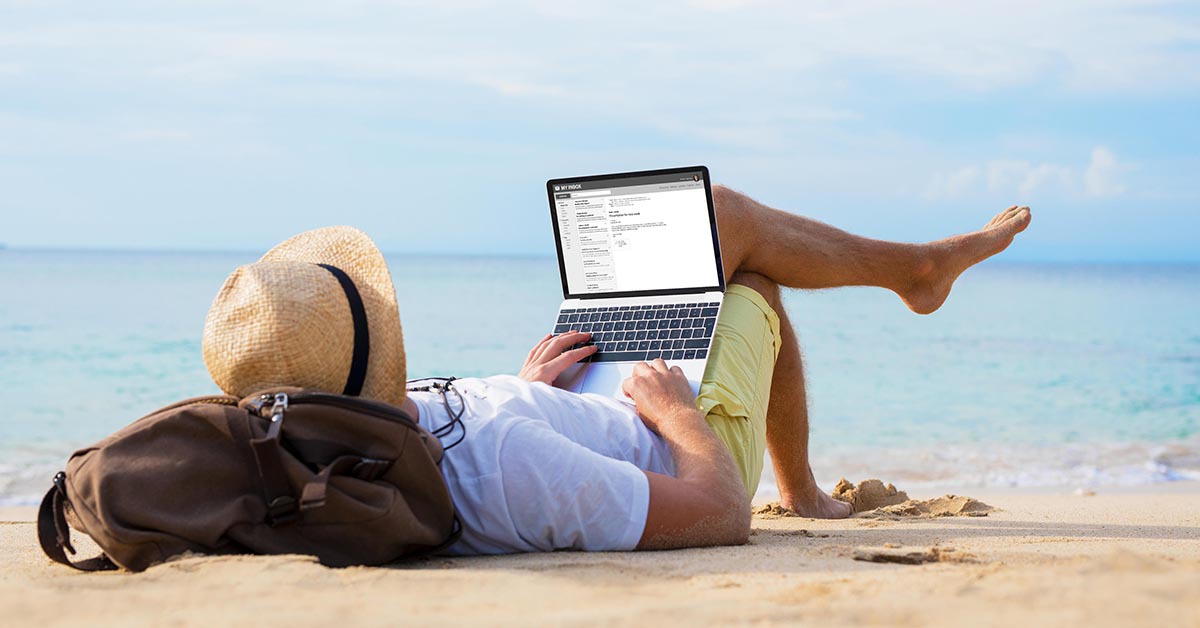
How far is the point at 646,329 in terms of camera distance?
3506mm

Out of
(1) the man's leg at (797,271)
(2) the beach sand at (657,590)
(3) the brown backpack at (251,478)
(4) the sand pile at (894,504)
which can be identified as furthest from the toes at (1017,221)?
(3) the brown backpack at (251,478)

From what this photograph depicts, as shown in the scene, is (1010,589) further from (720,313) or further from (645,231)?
(645,231)

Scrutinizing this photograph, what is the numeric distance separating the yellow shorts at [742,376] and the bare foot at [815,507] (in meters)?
0.53

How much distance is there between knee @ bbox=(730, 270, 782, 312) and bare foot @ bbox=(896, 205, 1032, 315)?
0.62 m

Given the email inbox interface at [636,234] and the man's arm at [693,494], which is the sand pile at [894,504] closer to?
the email inbox interface at [636,234]

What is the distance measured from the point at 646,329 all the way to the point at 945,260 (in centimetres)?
141

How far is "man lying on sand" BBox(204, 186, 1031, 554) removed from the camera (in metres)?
2.30

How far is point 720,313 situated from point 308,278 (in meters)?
1.57

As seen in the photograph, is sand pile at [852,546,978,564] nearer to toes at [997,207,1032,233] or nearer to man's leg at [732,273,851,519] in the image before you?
man's leg at [732,273,851,519]

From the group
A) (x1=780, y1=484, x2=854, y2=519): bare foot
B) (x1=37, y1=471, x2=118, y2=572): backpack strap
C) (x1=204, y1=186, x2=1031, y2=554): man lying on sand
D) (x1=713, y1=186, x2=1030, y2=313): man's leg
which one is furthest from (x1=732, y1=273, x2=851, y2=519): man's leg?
(x1=37, y1=471, x2=118, y2=572): backpack strap

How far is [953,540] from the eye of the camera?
9.95 ft

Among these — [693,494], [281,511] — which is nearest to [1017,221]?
[693,494]

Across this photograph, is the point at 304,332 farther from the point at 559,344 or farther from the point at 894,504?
the point at 894,504

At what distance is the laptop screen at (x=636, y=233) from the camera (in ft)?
11.6
